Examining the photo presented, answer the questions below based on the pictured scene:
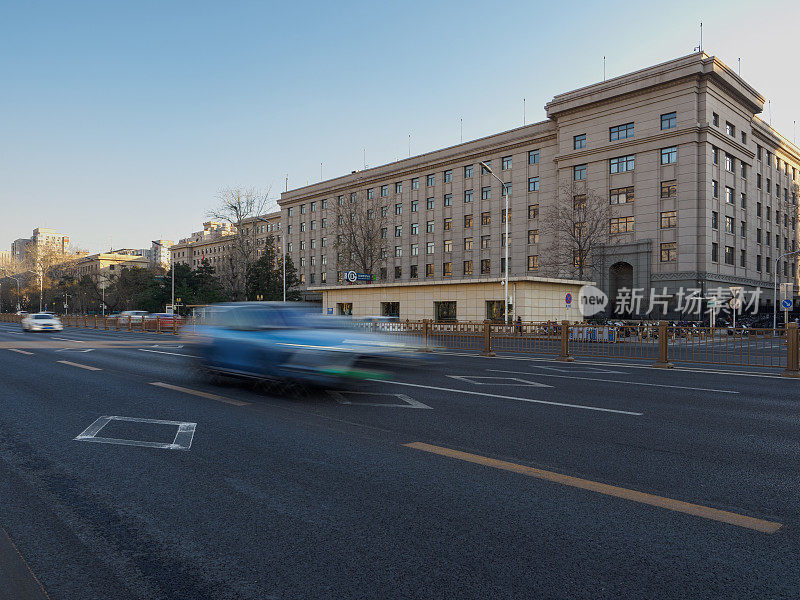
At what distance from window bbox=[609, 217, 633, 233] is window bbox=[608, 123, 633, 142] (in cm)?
711

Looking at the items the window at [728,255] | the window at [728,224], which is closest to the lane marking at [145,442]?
the window at [728,255]

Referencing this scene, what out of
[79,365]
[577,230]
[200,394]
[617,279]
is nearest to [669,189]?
[577,230]

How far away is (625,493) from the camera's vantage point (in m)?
4.10

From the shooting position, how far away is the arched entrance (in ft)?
155

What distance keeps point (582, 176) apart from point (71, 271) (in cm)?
10077

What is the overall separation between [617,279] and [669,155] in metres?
11.2

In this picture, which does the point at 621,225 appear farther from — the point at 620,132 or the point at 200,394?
the point at 200,394

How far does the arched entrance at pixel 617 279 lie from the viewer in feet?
155

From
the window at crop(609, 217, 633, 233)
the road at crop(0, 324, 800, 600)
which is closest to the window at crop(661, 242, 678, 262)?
the window at crop(609, 217, 633, 233)

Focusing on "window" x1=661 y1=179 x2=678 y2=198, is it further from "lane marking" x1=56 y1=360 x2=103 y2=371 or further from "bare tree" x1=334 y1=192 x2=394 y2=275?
"lane marking" x1=56 y1=360 x2=103 y2=371

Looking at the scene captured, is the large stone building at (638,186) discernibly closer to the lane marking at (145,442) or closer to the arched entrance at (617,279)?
the arched entrance at (617,279)

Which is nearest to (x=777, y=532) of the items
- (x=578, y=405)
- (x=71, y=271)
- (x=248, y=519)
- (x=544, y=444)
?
(x=544, y=444)

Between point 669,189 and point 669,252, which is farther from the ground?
point 669,189

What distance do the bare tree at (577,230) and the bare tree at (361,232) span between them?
19.3 meters
